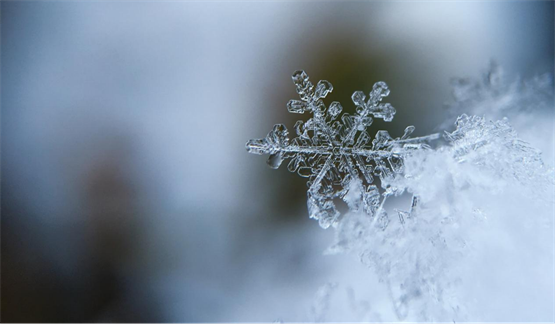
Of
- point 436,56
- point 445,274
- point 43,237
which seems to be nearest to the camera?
point 445,274

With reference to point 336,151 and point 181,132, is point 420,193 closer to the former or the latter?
point 336,151

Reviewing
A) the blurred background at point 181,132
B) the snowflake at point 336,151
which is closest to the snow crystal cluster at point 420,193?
the snowflake at point 336,151

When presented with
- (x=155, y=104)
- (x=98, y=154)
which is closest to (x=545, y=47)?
(x=155, y=104)

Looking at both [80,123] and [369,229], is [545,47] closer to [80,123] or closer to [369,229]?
[369,229]

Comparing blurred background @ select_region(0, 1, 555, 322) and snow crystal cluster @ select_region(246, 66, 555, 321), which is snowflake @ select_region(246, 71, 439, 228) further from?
blurred background @ select_region(0, 1, 555, 322)

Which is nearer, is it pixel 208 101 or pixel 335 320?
pixel 335 320

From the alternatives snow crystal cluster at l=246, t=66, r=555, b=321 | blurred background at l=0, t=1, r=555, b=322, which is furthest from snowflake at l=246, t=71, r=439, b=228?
blurred background at l=0, t=1, r=555, b=322

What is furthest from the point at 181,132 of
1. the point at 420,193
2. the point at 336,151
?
the point at 420,193

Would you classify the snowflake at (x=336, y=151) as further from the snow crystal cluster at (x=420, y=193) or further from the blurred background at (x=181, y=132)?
the blurred background at (x=181, y=132)

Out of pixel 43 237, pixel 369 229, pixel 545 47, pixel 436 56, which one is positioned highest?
pixel 545 47
